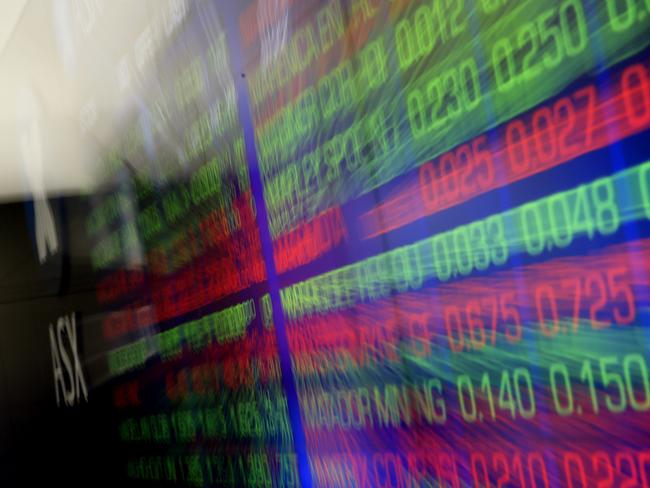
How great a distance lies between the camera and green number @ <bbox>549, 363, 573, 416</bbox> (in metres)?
0.73

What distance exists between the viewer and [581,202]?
2.28 ft

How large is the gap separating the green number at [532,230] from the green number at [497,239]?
3 cm

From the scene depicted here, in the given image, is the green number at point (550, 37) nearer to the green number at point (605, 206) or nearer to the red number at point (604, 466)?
the green number at point (605, 206)

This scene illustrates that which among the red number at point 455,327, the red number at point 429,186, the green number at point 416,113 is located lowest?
the red number at point 455,327

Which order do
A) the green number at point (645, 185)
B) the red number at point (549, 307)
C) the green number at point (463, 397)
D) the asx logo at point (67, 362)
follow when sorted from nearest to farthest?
the green number at point (645, 185)
the red number at point (549, 307)
the green number at point (463, 397)
the asx logo at point (67, 362)

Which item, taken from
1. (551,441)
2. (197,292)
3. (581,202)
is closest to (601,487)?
(551,441)

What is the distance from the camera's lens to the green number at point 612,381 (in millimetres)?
676

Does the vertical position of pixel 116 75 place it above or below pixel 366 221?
above

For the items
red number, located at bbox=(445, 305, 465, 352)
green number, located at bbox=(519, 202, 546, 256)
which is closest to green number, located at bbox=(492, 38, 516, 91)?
green number, located at bbox=(519, 202, 546, 256)

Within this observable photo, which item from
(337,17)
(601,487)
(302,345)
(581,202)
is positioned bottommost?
(601,487)

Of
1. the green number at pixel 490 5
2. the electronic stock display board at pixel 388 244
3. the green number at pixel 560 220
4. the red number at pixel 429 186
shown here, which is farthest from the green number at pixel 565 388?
the green number at pixel 490 5

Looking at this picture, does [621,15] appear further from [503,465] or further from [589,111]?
[503,465]

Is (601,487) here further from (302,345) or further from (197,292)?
(197,292)

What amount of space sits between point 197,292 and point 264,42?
445mm
